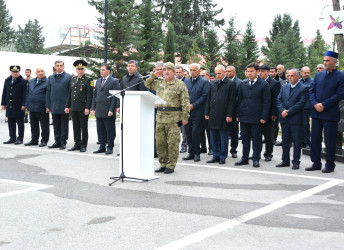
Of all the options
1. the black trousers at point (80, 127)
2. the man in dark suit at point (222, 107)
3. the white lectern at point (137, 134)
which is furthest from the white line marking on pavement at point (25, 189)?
the man in dark suit at point (222, 107)

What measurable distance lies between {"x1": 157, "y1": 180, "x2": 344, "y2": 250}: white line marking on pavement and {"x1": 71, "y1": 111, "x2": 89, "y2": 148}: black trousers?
601 centimetres

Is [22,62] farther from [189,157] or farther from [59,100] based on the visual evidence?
[189,157]

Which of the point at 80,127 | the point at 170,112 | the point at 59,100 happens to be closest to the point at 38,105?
the point at 59,100

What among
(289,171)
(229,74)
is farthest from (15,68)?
(289,171)

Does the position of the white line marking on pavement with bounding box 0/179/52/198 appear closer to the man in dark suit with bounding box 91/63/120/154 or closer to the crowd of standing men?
the crowd of standing men

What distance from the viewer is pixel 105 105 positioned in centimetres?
1064

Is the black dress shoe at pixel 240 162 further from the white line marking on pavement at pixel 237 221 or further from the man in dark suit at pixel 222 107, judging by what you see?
the white line marking on pavement at pixel 237 221

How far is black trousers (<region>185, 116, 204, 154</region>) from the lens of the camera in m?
9.78

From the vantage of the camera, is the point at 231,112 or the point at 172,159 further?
the point at 231,112

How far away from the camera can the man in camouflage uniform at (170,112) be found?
318 inches

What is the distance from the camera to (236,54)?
1873 inches

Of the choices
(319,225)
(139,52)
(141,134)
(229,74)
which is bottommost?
(319,225)

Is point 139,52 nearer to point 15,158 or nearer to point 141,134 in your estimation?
point 15,158

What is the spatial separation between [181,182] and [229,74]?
4.28 meters
